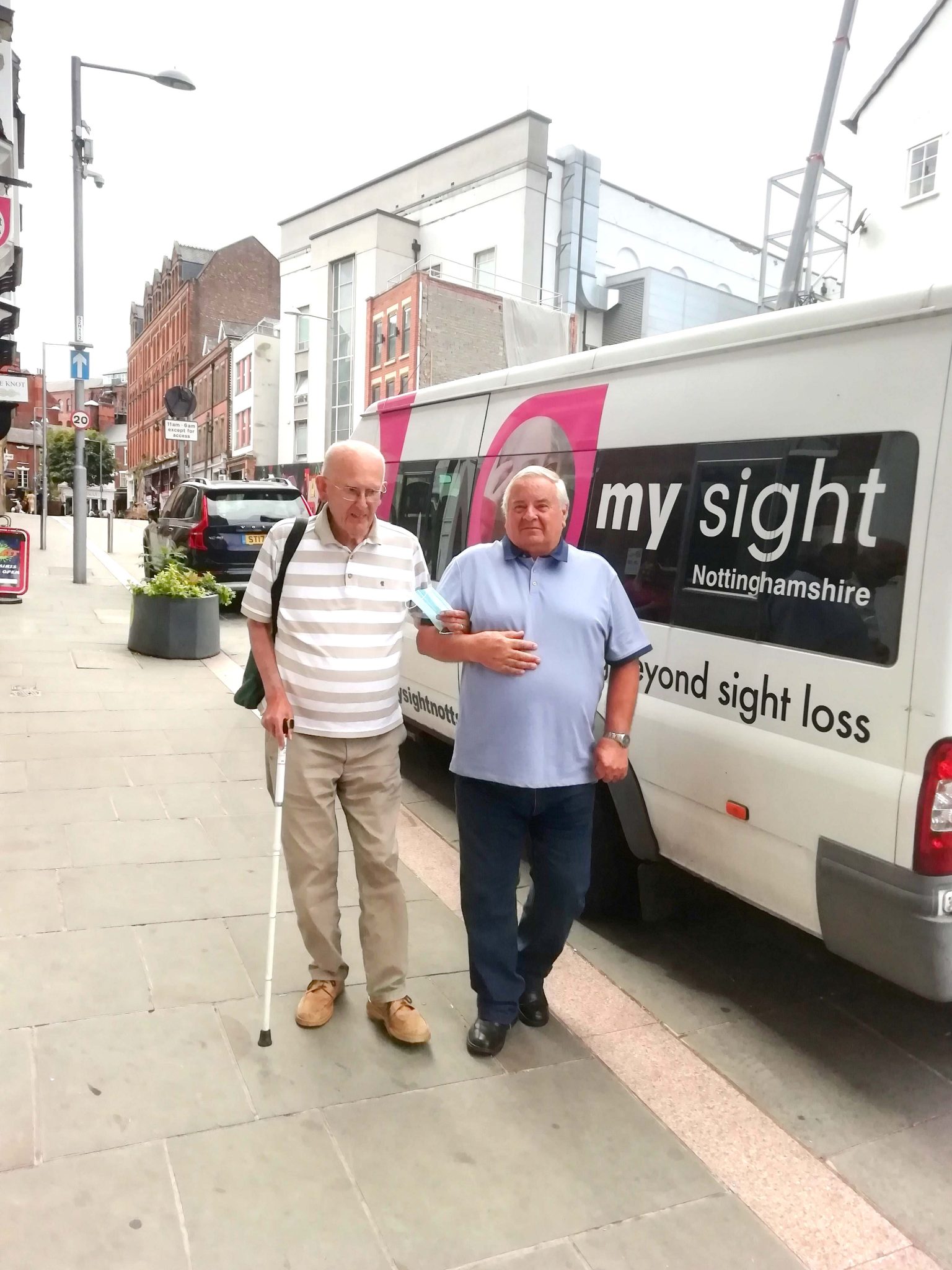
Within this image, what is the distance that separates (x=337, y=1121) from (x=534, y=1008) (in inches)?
34.3

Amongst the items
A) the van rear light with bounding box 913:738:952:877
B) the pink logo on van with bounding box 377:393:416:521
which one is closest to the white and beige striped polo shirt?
the van rear light with bounding box 913:738:952:877

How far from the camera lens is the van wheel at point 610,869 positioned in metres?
3.99

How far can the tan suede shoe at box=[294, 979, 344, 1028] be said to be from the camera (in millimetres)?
3193

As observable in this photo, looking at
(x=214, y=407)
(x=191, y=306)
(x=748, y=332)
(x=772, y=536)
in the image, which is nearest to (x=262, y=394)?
(x=214, y=407)

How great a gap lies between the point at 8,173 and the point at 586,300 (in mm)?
27808

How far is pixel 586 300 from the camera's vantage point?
36.4m

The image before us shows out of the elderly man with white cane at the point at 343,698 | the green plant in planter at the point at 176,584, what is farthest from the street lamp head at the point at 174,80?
the elderly man with white cane at the point at 343,698

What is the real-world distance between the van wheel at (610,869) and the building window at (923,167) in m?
18.2

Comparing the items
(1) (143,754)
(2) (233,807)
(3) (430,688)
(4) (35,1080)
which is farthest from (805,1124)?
(1) (143,754)

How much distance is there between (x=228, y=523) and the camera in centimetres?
1284

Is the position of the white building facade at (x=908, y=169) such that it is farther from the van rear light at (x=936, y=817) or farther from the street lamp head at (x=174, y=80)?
the van rear light at (x=936, y=817)

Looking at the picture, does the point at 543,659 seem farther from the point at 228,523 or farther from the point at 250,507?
the point at 250,507

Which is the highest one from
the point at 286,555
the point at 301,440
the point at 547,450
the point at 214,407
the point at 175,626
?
the point at 214,407

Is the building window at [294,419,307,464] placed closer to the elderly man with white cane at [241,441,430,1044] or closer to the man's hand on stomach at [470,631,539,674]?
the elderly man with white cane at [241,441,430,1044]
